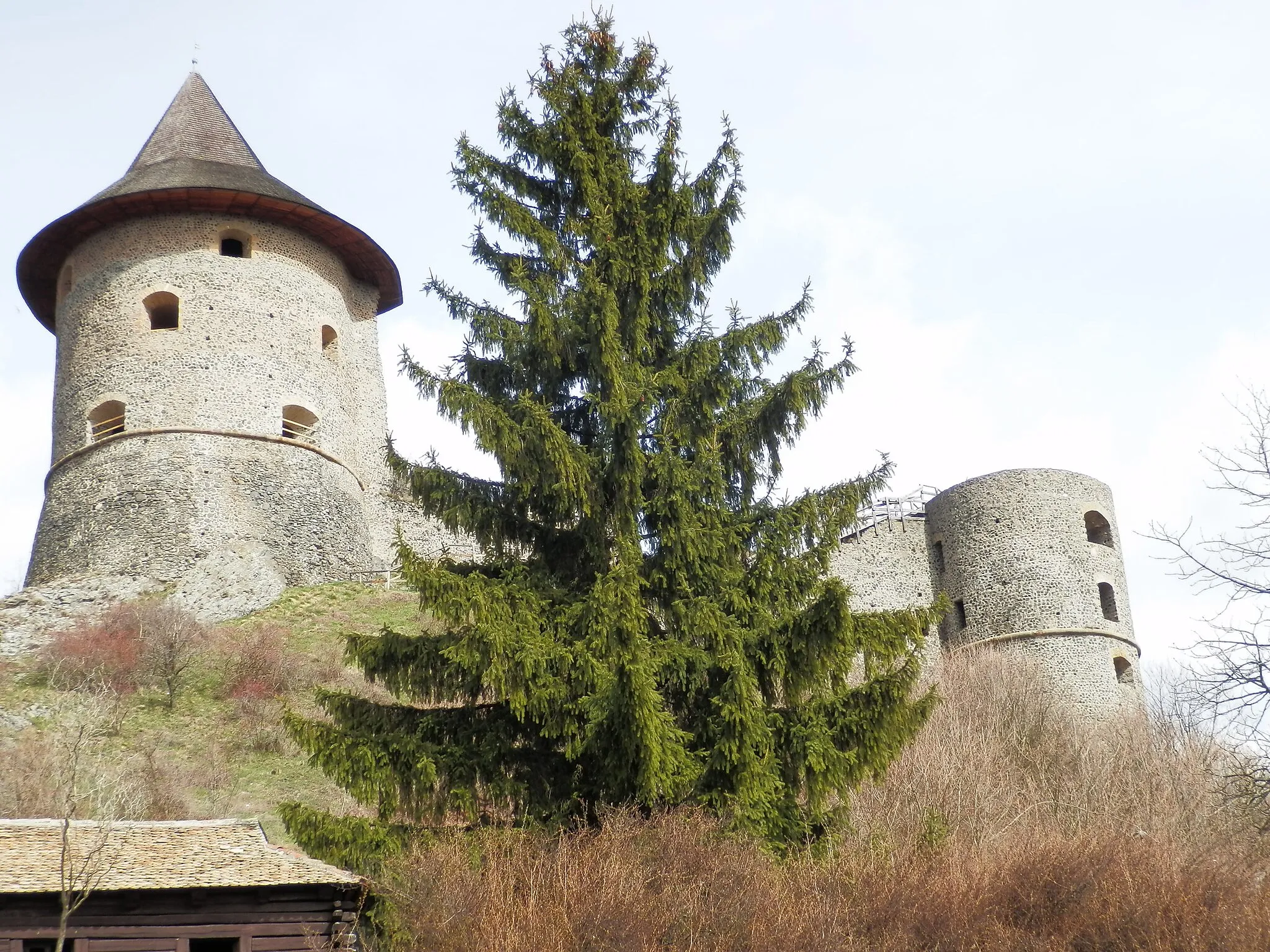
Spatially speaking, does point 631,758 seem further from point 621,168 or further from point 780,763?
point 621,168

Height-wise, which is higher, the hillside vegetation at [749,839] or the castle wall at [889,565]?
the castle wall at [889,565]

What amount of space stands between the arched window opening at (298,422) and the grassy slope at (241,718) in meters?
3.94

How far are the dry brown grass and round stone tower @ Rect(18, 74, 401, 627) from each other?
42.4ft

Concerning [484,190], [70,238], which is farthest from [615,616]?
[70,238]

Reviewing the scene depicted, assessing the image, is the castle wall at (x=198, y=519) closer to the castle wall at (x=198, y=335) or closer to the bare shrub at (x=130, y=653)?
the castle wall at (x=198, y=335)

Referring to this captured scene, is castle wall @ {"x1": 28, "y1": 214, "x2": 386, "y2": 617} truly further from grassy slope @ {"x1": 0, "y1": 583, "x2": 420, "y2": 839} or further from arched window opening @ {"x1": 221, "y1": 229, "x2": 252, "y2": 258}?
grassy slope @ {"x1": 0, "y1": 583, "x2": 420, "y2": 839}

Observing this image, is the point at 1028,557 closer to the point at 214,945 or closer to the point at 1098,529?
the point at 1098,529

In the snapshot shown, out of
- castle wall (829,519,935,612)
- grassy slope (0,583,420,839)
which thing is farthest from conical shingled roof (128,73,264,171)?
castle wall (829,519,935,612)

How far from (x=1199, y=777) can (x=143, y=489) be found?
18072 millimetres

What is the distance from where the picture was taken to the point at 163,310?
27328mm

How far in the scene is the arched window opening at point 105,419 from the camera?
25.9 metres

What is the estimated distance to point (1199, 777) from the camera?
2147cm

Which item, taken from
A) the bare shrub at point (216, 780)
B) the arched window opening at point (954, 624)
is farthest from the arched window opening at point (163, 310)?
the arched window opening at point (954, 624)

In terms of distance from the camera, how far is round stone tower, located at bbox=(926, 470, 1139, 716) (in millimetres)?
29844
